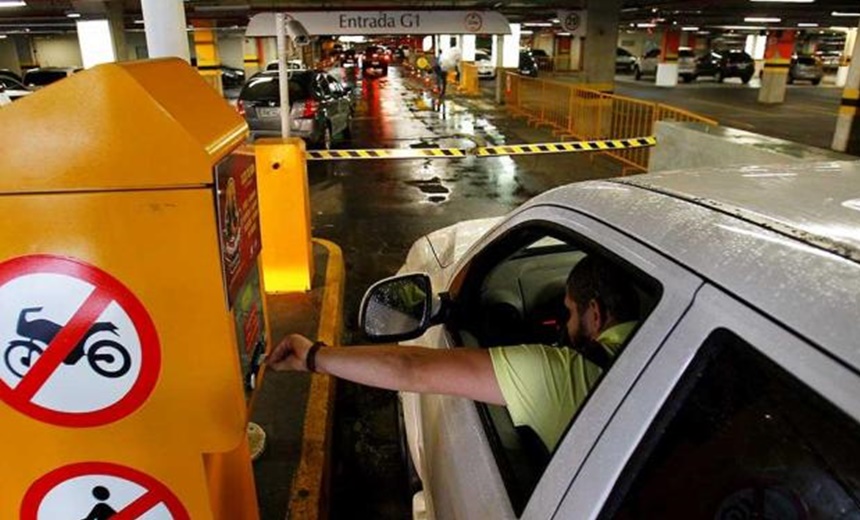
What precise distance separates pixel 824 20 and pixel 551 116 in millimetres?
17803

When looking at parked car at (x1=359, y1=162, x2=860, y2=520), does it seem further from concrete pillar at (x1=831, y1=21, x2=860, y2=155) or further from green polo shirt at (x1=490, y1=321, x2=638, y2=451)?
concrete pillar at (x1=831, y1=21, x2=860, y2=155)

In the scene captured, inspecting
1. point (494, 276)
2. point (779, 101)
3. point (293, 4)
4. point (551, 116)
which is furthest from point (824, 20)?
point (494, 276)

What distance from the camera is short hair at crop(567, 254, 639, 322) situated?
174cm

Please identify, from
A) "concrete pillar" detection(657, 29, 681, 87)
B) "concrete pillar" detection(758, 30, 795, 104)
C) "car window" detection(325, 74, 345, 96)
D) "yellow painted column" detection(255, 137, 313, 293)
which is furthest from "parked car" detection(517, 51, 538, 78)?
"yellow painted column" detection(255, 137, 313, 293)

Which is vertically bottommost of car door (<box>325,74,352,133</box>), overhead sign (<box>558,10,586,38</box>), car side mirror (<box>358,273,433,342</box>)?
car door (<box>325,74,352,133</box>)

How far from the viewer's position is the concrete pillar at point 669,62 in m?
35.0

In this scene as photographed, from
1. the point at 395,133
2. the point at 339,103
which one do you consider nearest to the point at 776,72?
the point at 395,133

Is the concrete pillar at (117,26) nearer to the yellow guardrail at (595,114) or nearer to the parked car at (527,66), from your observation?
the yellow guardrail at (595,114)

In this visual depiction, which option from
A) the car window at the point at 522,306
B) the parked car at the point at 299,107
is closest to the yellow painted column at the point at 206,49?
A: the parked car at the point at 299,107

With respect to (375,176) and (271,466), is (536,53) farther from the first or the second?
(271,466)

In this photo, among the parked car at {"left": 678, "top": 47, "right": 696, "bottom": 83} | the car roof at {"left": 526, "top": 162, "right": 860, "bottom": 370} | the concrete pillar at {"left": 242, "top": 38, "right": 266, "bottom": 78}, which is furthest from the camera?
the parked car at {"left": 678, "top": 47, "right": 696, "bottom": 83}

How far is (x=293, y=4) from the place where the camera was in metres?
20.0

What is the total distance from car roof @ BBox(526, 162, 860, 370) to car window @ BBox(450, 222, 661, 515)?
108 mm

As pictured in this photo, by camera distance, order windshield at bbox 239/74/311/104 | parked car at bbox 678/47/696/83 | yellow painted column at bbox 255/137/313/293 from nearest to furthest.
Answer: yellow painted column at bbox 255/137/313/293 < windshield at bbox 239/74/311/104 < parked car at bbox 678/47/696/83
